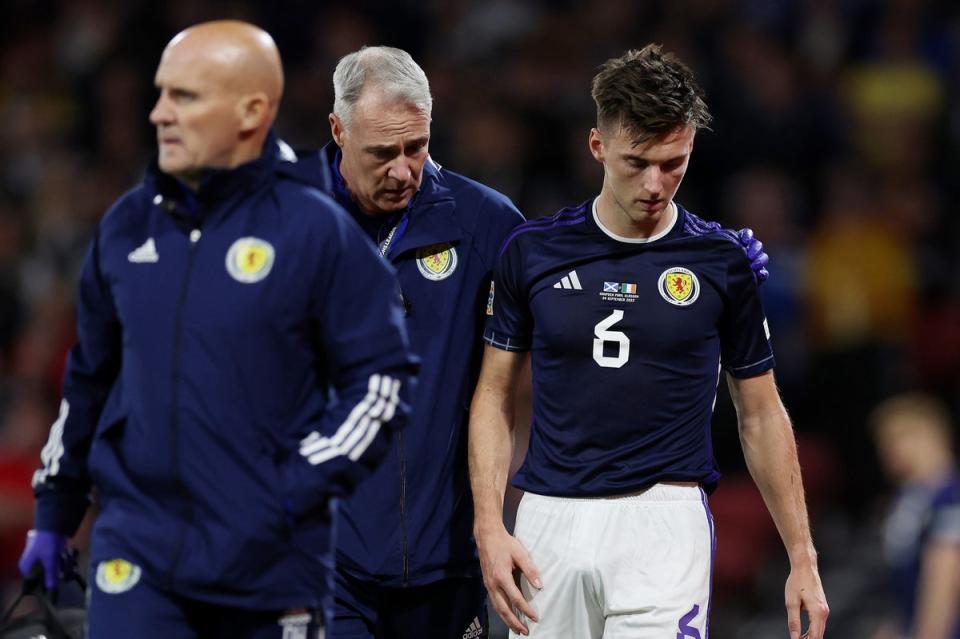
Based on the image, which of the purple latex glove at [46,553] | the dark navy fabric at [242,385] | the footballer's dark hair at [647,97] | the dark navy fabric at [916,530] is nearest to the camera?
the dark navy fabric at [242,385]

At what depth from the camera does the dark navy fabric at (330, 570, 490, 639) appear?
447 cm

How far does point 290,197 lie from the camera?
11.9 feet

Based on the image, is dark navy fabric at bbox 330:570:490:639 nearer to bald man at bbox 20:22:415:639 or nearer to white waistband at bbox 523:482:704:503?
white waistband at bbox 523:482:704:503

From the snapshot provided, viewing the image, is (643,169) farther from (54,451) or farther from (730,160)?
(730,160)

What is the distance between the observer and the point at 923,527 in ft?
25.7

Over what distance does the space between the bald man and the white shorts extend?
2.88 feet

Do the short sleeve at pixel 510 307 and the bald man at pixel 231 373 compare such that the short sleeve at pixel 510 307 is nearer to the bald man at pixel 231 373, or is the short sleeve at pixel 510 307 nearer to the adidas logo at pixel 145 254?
the bald man at pixel 231 373

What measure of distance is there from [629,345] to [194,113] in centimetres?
139

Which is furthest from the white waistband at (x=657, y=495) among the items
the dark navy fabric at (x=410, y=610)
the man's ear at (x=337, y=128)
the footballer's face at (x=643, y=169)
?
the man's ear at (x=337, y=128)

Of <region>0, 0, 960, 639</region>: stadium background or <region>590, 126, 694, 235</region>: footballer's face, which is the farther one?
<region>0, 0, 960, 639</region>: stadium background

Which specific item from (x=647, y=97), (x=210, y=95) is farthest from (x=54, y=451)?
(x=647, y=97)

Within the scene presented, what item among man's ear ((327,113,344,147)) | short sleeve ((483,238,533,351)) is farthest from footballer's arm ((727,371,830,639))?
man's ear ((327,113,344,147))

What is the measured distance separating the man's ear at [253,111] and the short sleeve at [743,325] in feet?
4.69

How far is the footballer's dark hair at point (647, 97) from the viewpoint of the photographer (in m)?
4.17
